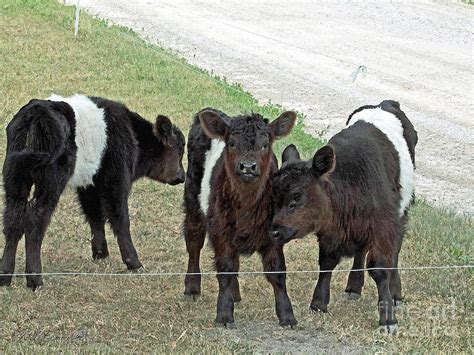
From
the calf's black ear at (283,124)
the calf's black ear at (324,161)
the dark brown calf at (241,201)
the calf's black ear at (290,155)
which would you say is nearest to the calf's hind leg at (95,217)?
the dark brown calf at (241,201)

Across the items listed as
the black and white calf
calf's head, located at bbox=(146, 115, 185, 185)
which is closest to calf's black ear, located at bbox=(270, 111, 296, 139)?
the black and white calf

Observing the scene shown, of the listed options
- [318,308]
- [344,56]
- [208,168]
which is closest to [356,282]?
[318,308]

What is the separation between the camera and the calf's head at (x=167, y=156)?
1118 centimetres

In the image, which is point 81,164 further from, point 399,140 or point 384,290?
point 384,290

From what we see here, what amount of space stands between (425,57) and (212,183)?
14088mm

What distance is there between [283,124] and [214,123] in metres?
0.58

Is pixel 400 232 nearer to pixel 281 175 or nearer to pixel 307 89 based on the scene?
pixel 281 175

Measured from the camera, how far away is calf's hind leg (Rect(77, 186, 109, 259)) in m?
10.5

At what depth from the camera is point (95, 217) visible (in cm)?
1058

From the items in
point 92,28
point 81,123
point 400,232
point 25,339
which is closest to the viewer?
point 25,339

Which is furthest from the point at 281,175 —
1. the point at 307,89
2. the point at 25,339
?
the point at 307,89

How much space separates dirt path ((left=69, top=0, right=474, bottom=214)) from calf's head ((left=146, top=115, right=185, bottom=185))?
4.04 m

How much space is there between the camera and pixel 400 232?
30.0 feet

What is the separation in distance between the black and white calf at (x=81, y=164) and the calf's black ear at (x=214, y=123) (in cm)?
152
